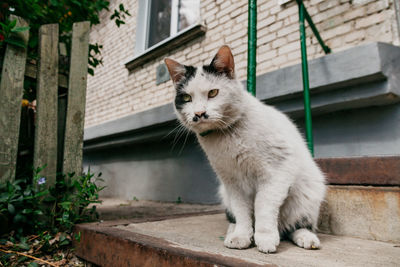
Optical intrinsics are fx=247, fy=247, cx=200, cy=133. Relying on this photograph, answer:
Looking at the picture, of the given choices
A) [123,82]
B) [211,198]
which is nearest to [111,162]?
[123,82]

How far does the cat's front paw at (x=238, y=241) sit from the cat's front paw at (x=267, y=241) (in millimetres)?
66

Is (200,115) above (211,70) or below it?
below

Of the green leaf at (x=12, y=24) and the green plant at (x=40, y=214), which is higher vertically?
the green leaf at (x=12, y=24)

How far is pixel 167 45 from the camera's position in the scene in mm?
4492

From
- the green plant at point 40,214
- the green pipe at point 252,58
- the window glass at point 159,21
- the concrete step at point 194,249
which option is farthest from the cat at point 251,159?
the window glass at point 159,21

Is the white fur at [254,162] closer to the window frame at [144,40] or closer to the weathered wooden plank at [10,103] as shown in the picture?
the weathered wooden plank at [10,103]

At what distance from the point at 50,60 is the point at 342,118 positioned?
8.71 feet

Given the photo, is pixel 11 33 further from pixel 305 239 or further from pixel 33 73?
pixel 305 239

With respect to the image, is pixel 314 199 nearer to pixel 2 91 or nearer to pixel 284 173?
pixel 284 173

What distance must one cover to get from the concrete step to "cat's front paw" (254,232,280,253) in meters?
0.03

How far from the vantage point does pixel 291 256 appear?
3.64 feet

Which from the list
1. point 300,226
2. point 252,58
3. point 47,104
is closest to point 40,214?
point 47,104

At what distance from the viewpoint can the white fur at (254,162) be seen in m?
1.30

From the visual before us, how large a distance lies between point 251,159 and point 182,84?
0.65 metres
